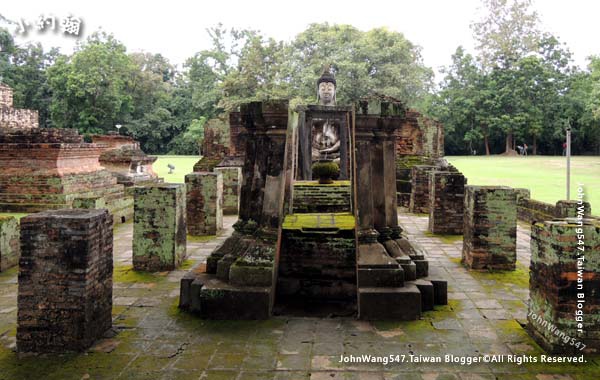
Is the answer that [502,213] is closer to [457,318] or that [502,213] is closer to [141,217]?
[457,318]

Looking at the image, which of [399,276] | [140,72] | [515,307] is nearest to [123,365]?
[399,276]

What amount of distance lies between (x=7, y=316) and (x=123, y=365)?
1947 millimetres

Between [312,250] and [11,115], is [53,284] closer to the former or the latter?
[312,250]

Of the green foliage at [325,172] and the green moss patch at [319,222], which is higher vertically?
the green foliage at [325,172]

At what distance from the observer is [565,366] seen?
3.84 metres

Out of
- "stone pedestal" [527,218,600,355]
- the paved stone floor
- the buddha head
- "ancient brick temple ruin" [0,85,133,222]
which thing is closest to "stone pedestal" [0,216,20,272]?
the paved stone floor

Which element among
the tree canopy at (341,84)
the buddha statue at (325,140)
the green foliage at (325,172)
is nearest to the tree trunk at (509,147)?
the tree canopy at (341,84)

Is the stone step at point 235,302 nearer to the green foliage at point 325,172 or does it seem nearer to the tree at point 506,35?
the green foliage at point 325,172

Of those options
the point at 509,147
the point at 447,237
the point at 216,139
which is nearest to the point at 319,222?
the point at 447,237

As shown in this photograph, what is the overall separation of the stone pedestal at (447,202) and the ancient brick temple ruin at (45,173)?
7.03 m

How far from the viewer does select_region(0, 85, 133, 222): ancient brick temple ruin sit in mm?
10914

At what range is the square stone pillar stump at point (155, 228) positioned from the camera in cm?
684

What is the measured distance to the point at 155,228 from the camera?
22.6 feet

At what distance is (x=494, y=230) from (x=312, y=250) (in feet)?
9.40
